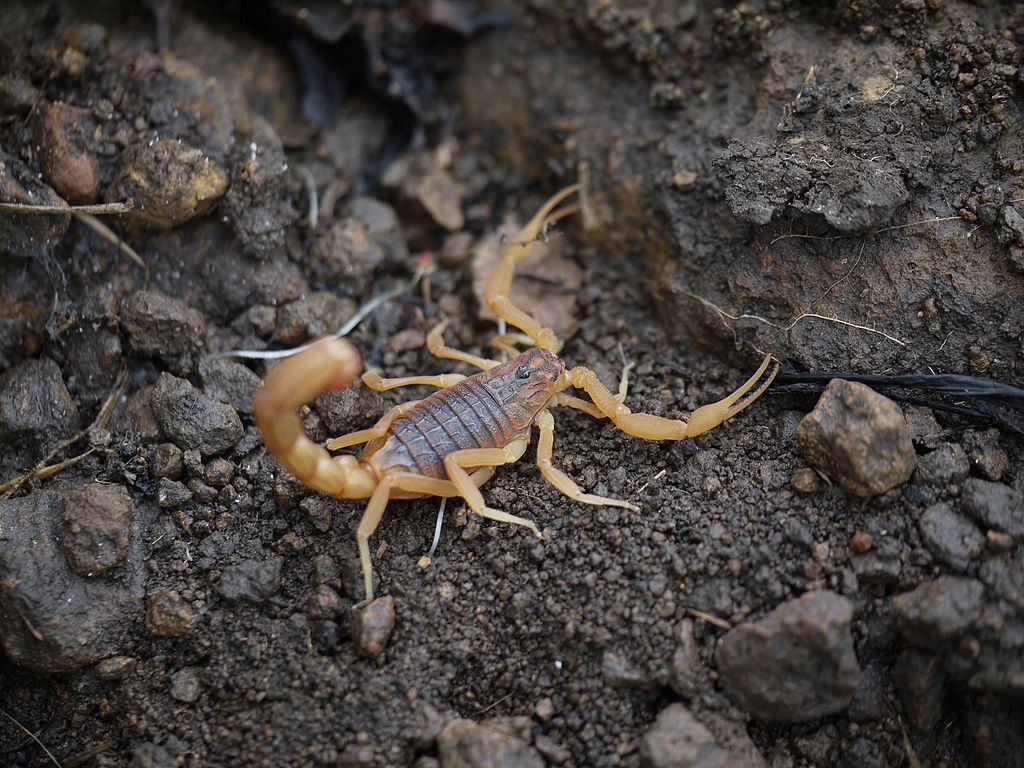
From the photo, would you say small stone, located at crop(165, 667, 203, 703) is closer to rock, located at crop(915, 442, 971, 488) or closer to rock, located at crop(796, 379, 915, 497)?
rock, located at crop(796, 379, 915, 497)

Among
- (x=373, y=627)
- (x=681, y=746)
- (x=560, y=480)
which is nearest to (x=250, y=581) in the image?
(x=373, y=627)

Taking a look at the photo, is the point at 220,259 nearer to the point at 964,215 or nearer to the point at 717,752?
Answer: the point at 717,752

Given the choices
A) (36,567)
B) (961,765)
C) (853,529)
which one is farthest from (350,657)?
(961,765)

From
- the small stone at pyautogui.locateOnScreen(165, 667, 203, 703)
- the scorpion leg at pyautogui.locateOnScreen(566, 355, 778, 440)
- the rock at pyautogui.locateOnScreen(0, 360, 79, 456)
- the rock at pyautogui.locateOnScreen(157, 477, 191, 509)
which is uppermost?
the rock at pyautogui.locateOnScreen(0, 360, 79, 456)

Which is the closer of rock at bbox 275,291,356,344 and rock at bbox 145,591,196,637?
rock at bbox 145,591,196,637

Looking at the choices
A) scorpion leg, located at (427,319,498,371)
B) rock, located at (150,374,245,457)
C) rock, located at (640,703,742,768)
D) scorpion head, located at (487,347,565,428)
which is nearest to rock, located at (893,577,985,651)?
rock, located at (640,703,742,768)

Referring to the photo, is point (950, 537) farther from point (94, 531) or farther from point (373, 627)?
point (94, 531)
